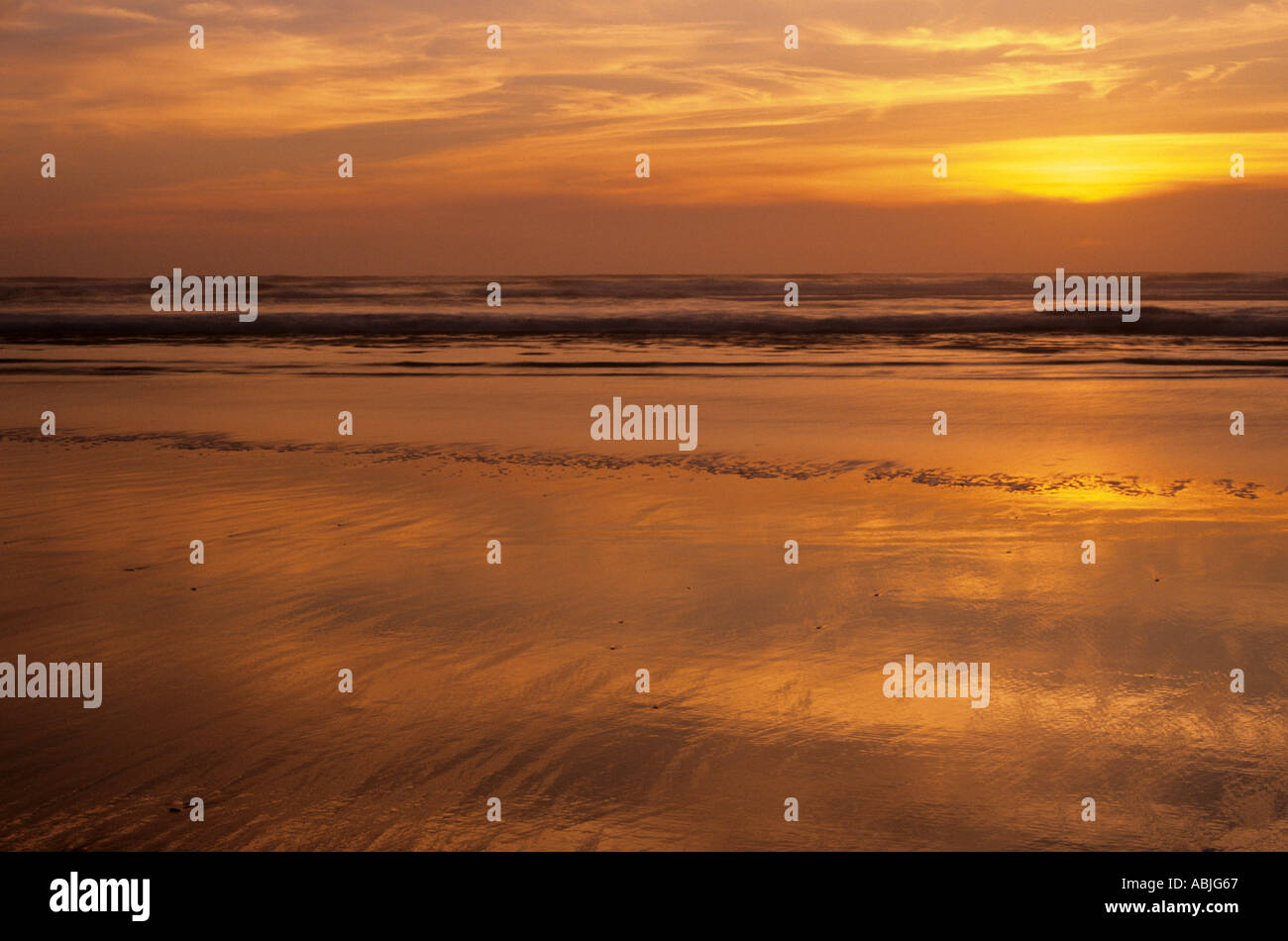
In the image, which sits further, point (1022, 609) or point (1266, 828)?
point (1022, 609)

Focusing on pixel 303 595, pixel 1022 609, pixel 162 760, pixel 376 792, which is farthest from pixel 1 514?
pixel 1022 609

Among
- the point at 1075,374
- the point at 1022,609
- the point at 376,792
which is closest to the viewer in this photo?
the point at 376,792

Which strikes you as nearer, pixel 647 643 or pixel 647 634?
pixel 647 643

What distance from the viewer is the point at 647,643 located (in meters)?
5.35

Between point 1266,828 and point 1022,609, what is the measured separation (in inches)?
91.3

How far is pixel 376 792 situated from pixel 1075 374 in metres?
16.5

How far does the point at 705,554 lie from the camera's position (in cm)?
703

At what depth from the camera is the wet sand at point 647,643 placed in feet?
12.2

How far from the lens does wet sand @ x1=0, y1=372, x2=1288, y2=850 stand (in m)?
3.71
